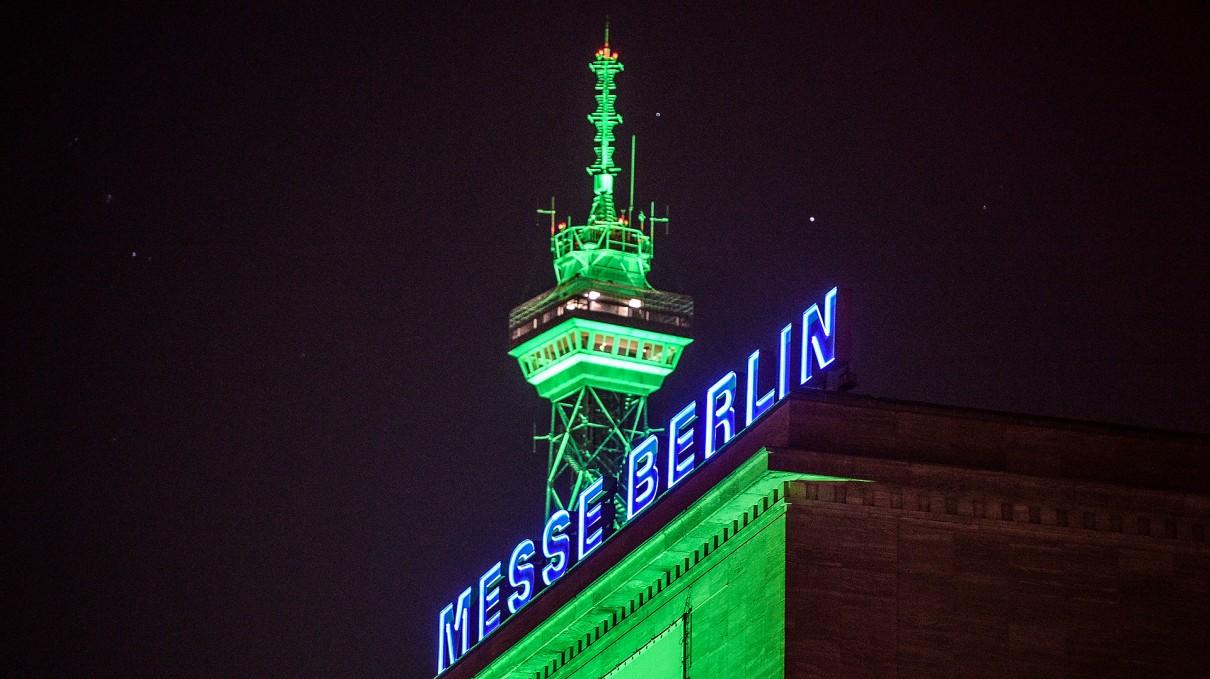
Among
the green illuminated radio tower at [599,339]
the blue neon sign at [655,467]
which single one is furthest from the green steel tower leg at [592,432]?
the blue neon sign at [655,467]

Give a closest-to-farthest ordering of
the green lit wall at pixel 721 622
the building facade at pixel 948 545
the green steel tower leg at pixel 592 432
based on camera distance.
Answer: the building facade at pixel 948 545, the green lit wall at pixel 721 622, the green steel tower leg at pixel 592 432

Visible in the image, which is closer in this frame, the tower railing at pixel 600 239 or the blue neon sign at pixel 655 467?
the blue neon sign at pixel 655 467

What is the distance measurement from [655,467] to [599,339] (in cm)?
A: 10701

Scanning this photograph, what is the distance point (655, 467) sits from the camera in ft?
185

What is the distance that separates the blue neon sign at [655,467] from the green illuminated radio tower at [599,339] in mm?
88879

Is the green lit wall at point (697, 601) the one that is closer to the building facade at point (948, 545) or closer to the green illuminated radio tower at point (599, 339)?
the building facade at point (948, 545)

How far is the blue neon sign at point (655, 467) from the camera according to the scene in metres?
52.2

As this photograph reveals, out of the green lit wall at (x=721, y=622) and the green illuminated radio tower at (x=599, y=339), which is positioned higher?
the green lit wall at (x=721, y=622)

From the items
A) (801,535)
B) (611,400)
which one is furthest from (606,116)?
(801,535)

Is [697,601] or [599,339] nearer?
[697,601]

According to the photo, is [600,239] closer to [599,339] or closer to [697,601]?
[599,339]

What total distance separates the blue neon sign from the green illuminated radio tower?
8888 cm

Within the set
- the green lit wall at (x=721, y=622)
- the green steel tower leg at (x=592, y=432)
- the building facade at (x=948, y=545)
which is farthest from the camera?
the green steel tower leg at (x=592, y=432)

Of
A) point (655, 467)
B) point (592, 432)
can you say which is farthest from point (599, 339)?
point (655, 467)
